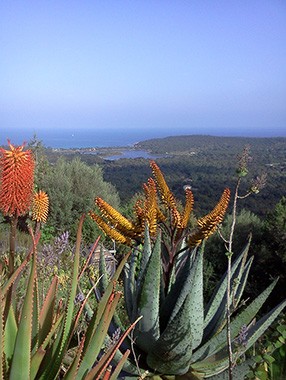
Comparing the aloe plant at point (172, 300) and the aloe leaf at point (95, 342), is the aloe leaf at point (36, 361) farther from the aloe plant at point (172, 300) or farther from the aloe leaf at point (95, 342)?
the aloe plant at point (172, 300)

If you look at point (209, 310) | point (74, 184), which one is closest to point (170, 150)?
point (74, 184)

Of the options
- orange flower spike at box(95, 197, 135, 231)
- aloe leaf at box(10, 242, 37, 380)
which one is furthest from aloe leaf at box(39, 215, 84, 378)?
orange flower spike at box(95, 197, 135, 231)

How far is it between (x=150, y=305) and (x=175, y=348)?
25 centimetres

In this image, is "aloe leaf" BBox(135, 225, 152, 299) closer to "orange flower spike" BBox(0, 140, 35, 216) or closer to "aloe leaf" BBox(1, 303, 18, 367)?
"orange flower spike" BBox(0, 140, 35, 216)

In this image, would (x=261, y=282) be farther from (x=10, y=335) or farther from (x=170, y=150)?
(x=170, y=150)

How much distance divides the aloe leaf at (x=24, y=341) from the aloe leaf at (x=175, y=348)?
110 cm

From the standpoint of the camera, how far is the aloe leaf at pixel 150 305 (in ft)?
8.01

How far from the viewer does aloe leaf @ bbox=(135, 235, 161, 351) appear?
8.01 feet

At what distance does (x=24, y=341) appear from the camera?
122 centimetres

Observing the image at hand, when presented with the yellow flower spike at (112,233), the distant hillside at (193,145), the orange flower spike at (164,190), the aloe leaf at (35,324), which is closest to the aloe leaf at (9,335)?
the aloe leaf at (35,324)

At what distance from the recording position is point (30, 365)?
1.35m

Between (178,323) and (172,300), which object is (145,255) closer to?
(172,300)

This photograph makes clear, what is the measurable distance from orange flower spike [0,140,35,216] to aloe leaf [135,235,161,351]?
0.82m

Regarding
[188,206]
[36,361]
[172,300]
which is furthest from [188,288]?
[36,361]
